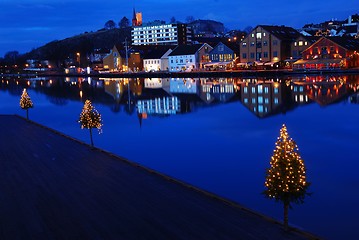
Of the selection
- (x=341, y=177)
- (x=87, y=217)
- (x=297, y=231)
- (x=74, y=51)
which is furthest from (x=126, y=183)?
(x=74, y=51)

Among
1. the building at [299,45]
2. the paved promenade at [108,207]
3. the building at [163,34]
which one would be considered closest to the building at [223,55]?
the building at [299,45]

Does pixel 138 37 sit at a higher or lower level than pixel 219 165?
higher

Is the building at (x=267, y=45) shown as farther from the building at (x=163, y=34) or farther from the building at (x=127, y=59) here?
the building at (x=163, y=34)

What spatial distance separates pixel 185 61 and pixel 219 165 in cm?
7090

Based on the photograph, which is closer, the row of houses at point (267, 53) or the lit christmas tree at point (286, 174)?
the lit christmas tree at point (286, 174)

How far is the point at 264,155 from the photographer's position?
15.2m

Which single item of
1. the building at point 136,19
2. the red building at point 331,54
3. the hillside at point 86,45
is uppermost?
the building at point 136,19

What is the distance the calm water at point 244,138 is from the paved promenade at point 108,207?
5.91 ft

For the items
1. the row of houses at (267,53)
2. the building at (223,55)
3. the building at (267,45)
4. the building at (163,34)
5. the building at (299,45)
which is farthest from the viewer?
the building at (163,34)

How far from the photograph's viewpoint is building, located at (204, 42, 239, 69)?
76000mm

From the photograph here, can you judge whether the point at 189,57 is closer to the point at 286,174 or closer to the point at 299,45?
the point at 299,45

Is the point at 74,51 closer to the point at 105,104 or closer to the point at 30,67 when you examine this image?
the point at 30,67

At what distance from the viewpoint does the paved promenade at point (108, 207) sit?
6.75m

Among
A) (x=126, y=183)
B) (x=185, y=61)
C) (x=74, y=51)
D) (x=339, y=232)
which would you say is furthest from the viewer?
(x=74, y=51)
